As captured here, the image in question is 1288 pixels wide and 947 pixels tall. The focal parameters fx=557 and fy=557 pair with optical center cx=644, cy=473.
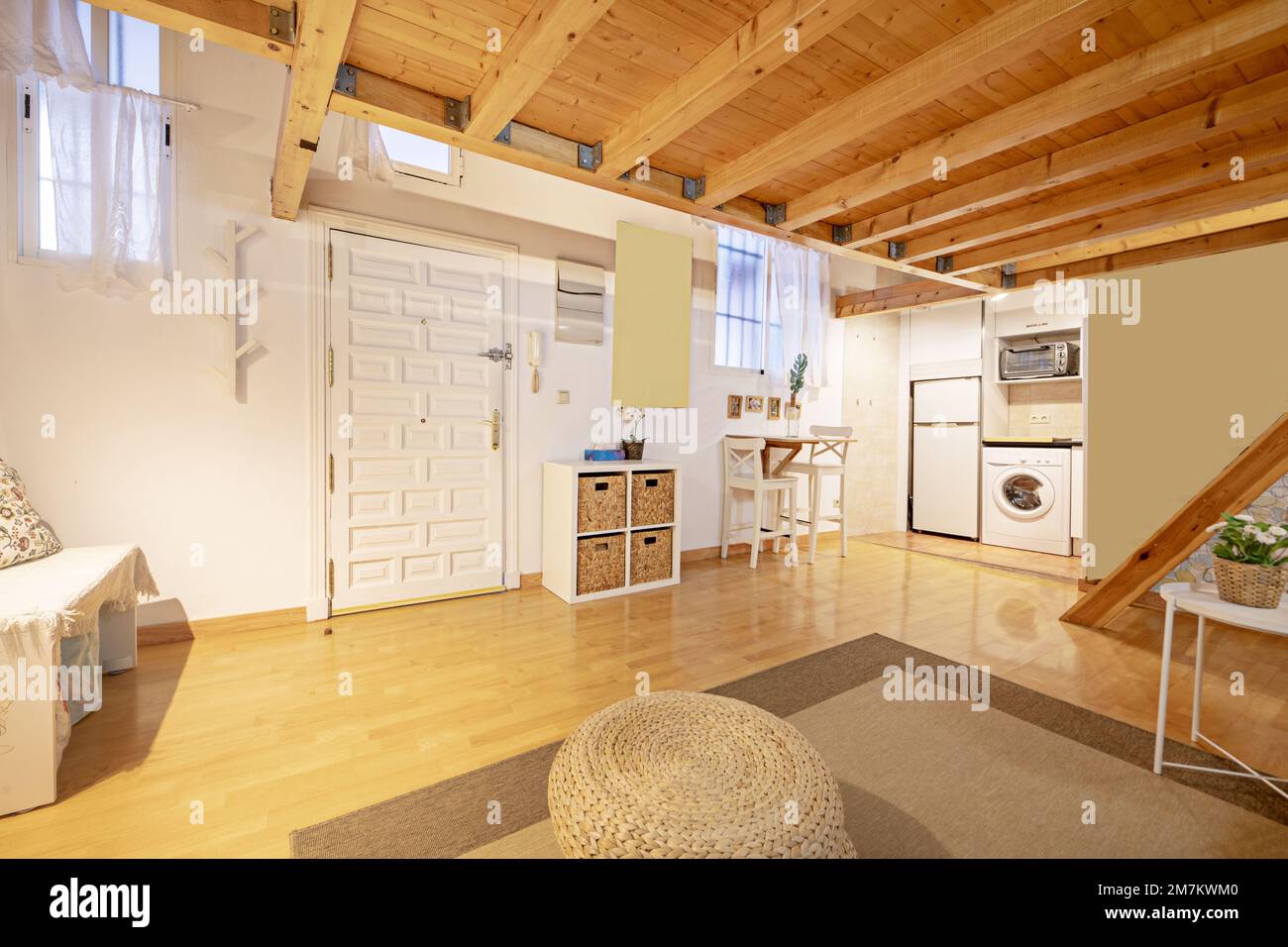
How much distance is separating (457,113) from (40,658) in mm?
2375

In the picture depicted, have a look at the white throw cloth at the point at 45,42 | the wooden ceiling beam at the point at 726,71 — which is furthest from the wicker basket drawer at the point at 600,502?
the white throw cloth at the point at 45,42

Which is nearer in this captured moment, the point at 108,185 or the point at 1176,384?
the point at 108,185

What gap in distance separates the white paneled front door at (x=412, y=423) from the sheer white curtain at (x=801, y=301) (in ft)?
8.76

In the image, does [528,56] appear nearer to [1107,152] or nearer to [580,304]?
[580,304]

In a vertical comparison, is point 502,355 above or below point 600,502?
above

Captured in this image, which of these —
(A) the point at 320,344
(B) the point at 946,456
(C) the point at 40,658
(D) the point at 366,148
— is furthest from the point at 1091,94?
(B) the point at 946,456

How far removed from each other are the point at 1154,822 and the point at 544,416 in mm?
3416

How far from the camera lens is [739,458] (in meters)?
4.75

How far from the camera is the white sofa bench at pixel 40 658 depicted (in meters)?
1.50

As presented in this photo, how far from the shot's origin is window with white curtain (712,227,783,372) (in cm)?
477

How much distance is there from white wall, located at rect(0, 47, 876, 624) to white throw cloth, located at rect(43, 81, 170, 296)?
106 mm

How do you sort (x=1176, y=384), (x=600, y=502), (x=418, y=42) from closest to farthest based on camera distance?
(x=418, y=42)
(x=1176, y=384)
(x=600, y=502)

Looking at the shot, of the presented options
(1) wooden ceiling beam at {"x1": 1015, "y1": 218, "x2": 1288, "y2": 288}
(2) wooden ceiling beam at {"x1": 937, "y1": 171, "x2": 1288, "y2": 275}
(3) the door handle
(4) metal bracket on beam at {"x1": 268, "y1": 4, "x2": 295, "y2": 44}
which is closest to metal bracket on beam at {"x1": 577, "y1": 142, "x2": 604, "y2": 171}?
(4) metal bracket on beam at {"x1": 268, "y1": 4, "x2": 295, "y2": 44}

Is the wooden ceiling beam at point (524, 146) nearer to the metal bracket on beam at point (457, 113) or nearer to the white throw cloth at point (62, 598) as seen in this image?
the metal bracket on beam at point (457, 113)
